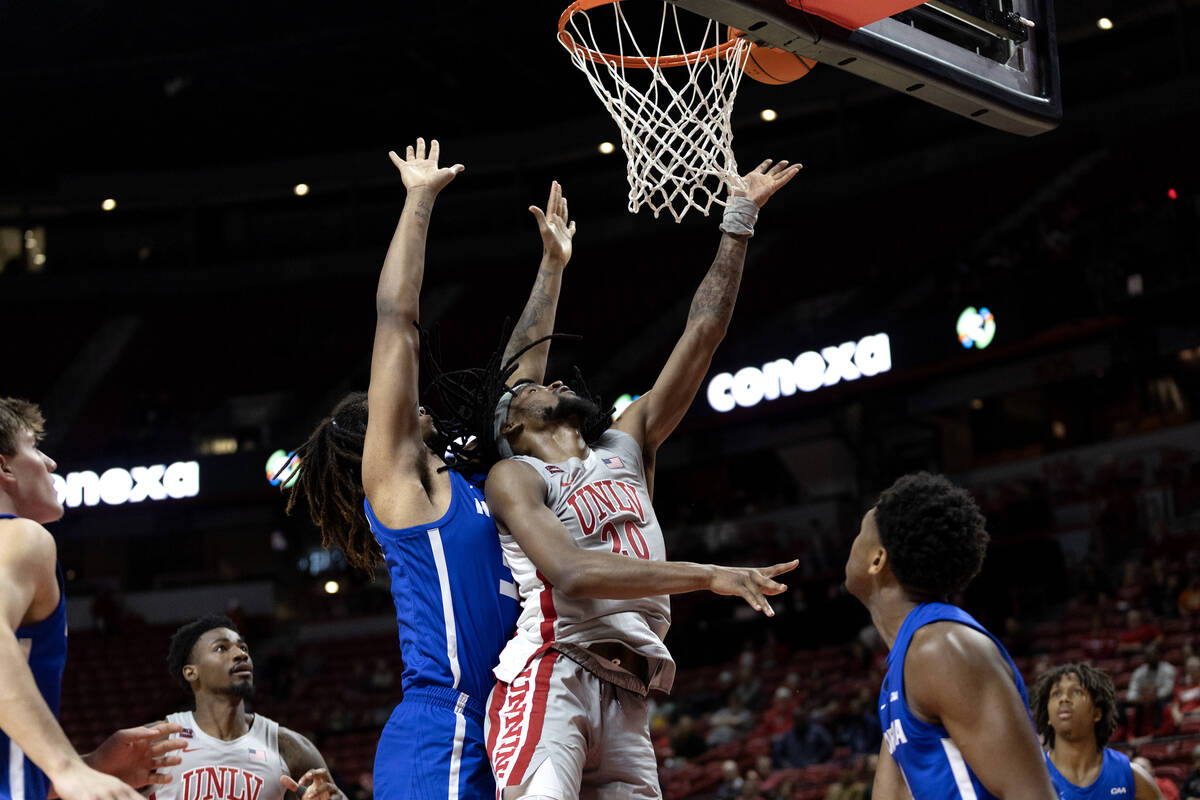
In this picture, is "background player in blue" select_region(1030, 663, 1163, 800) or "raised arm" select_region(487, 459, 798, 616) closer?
"raised arm" select_region(487, 459, 798, 616)

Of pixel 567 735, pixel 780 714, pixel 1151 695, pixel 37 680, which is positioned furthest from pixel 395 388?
pixel 780 714

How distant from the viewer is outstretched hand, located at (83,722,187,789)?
9.71 feet

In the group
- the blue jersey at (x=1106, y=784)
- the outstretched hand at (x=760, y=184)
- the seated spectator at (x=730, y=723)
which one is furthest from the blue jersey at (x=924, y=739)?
the seated spectator at (x=730, y=723)

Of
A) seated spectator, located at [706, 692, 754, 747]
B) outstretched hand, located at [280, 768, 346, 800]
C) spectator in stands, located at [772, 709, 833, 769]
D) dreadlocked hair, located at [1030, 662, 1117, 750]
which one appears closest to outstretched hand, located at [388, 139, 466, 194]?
outstretched hand, located at [280, 768, 346, 800]

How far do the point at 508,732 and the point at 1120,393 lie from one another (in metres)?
17.0

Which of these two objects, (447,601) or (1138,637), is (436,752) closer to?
(447,601)

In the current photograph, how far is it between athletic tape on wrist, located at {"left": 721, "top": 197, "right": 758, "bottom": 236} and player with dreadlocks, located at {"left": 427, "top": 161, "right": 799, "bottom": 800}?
0.69 meters

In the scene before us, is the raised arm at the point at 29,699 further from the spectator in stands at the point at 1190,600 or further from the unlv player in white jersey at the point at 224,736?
the spectator in stands at the point at 1190,600

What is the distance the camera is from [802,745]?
11812 millimetres

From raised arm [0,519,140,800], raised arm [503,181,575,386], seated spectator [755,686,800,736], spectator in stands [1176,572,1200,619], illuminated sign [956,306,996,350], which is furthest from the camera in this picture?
illuminated sign [956,306,996,350]

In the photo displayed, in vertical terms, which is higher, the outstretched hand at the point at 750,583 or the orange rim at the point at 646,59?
the orange rim at the point at 646,59

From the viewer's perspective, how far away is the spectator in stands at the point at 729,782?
10.8 m

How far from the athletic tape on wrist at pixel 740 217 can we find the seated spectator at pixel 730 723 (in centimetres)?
977

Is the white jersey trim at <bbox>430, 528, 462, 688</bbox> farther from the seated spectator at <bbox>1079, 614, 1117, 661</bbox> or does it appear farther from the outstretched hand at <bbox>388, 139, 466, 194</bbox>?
the seated spectator at <bbox>1079, 614, 1117, 661</bbox>
